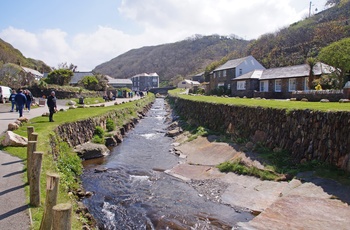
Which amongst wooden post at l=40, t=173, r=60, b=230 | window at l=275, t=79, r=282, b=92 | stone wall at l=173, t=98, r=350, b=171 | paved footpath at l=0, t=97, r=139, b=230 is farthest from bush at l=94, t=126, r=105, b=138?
window at l=275, t=79, r=282, b=92

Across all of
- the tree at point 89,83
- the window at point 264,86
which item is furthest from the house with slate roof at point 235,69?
the tree at point 89,83

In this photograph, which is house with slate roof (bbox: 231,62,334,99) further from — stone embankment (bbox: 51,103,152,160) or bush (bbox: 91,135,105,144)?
bush (bbox: 91,135,105,144)

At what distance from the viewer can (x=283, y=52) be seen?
242ft

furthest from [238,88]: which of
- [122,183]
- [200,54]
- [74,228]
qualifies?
[200,54]

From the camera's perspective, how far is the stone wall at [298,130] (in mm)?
11898

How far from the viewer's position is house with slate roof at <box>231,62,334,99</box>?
36.3 metres

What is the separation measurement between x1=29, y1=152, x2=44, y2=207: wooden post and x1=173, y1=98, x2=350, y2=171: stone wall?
33.9 ft

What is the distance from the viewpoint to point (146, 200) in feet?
38.4

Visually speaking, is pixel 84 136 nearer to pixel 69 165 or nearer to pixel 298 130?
pixel 69 165

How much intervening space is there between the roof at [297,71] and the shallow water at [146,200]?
25.2 m

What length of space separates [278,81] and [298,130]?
94.1ft

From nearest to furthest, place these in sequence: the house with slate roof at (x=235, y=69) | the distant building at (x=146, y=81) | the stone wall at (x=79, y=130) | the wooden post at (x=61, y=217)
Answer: the wooden post at (x=61, y=217)
the stone wall at (x=79, y=130)
the house with slate roof at (x=235, y=69)
the distant building at (x=146, y=81)

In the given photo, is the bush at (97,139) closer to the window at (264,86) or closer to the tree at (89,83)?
the window at (264,86)

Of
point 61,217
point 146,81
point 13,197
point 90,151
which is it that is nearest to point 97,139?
point 90,151
